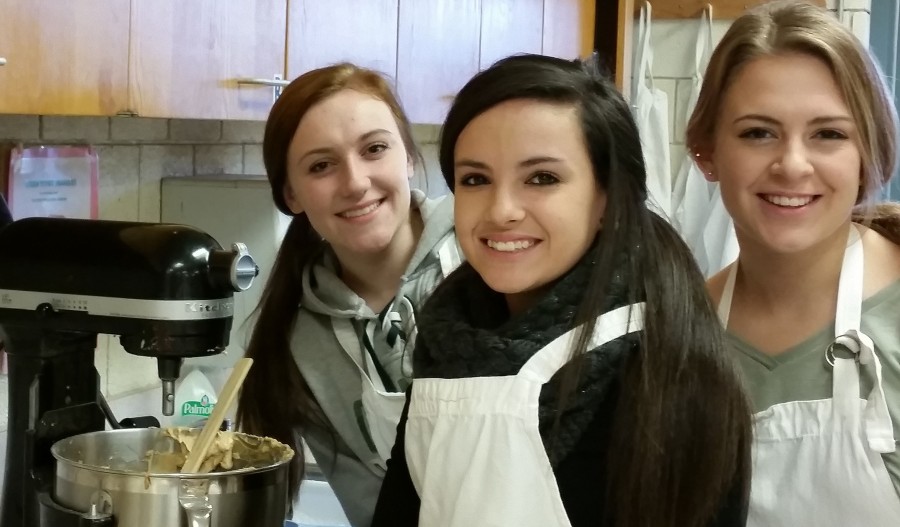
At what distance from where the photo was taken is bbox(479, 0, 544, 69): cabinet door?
7.48ft

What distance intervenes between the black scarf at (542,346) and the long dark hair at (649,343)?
0.04 feet

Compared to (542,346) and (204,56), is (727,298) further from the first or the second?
(204,56)

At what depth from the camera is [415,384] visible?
1.06 meters

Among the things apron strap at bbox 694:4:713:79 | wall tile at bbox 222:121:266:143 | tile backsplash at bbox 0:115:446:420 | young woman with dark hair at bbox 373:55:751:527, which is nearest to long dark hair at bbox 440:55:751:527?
young woman with dark hair at bbox 373:55:751:527

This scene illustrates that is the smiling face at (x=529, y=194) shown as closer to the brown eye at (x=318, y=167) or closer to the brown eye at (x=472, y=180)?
the brown eye at (x=472, y=180)

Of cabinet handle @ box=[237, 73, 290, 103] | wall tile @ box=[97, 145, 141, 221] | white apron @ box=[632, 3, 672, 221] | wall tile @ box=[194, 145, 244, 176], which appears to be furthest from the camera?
white apron @ box=[632, 3, 672, 221]

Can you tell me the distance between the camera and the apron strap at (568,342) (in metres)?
0.97

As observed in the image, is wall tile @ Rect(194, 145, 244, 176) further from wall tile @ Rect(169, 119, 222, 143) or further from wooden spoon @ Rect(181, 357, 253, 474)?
wooden spoon @ Rect(181, 357, 253, 474)

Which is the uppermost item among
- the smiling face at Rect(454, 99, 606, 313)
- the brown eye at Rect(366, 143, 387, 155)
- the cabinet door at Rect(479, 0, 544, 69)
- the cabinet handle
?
the cabinet door at Rect(479, 0, 544, 69)

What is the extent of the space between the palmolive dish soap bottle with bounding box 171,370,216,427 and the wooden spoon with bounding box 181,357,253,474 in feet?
2.89

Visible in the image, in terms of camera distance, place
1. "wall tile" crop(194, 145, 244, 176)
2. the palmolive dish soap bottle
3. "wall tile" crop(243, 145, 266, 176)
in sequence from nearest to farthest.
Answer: the palmolive dish soap bottle, "wall tile" crop(194, 145, 244, 176), "wall tile" crop(243, 145, 266, 176)

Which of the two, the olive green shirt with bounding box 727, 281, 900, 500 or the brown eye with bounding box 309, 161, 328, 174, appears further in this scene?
the brown eye with bounding box 309, 161, 328, 174

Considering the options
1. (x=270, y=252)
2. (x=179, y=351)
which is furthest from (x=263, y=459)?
(x=270, y=252)

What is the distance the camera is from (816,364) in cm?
125
